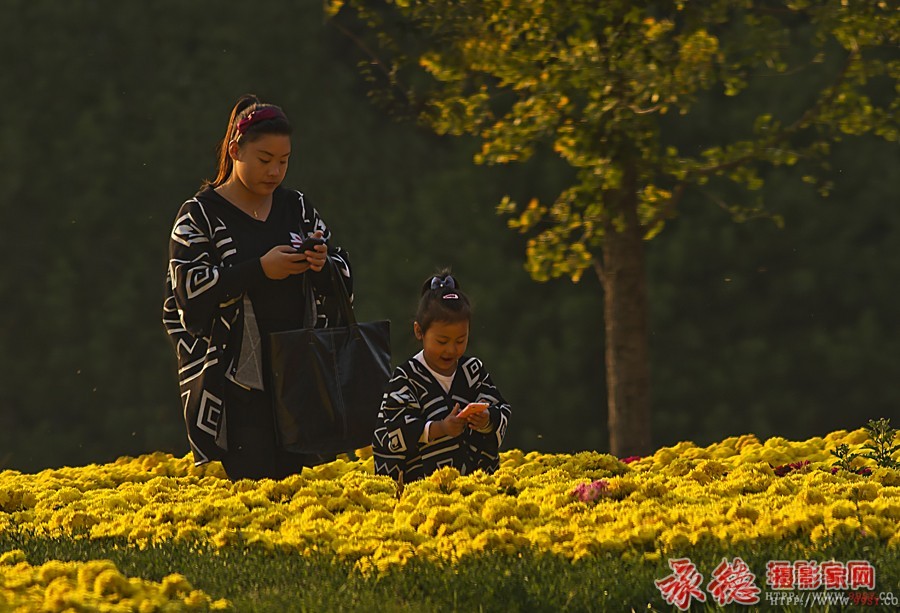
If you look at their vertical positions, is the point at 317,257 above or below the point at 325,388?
above

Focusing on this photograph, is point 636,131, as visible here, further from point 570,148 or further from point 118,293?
point 118,293

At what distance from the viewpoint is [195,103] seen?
12.8m

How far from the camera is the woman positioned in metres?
6.21

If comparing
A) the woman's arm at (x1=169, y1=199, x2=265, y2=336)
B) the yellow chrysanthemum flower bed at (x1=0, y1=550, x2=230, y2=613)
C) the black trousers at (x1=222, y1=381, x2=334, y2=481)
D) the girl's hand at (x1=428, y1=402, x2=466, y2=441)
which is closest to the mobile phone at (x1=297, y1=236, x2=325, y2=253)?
the woman's arm at (x1=169, y1=199, x2=265, y2=336)

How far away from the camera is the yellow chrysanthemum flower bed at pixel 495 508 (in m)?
4.86

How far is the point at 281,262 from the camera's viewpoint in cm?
606

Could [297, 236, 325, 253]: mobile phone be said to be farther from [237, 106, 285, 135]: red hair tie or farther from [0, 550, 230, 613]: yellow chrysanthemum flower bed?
[0, 550, 230, 613]: yellow chrysanthemum flower bed

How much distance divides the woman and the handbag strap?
0.02 meters

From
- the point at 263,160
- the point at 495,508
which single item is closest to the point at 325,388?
the point at 263,160

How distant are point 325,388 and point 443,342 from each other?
54 cm

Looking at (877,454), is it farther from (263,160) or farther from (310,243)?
(263,160)

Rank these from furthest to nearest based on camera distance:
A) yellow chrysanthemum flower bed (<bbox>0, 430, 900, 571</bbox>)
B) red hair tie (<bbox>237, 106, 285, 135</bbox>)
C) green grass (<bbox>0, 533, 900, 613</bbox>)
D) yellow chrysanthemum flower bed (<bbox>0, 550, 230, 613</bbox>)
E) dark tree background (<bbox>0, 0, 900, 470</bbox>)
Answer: dark tree background (<bbox>0, 0, 900, 470</bbox>)
red hair tie (<bbox>237, 106, 285, 135</bbox>)
yellow chrysanthemum flower bed (<bbox>0, 430, 900, 571</bbox>)
green grass (<bbox>0, 533, 900, 613</bbox>)
yellow chrysanthemum flower bed (<bbox>0, 550, 230, 613</bbox>)

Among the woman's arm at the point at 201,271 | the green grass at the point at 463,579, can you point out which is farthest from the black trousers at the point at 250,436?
the green grass at the point at 463,579

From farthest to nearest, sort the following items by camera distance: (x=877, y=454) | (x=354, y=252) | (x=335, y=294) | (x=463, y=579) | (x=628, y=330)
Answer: (x=354, y=252), (x=628, y=330), (x=335, y=294), (x=877, y=454), (x=463, y=579)
